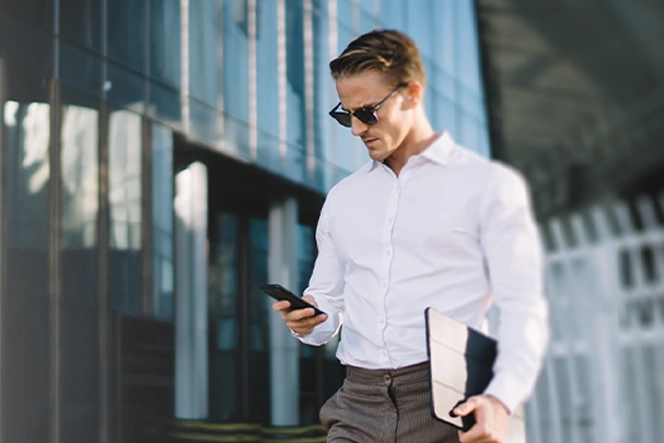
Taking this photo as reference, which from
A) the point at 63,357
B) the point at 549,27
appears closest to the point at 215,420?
the point at 63,357

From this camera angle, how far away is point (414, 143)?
213 centimetres

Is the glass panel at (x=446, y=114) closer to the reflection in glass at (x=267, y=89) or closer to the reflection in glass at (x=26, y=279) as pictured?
the reflection in glass at (x=267, y=89)

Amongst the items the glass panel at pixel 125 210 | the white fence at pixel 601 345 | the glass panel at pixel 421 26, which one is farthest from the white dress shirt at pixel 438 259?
the white fence at pixel 601 345

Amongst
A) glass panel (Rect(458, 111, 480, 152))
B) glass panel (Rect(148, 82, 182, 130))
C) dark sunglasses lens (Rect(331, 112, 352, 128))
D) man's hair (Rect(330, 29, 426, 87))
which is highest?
glass panel (Rect(458, 111, 480, 152))

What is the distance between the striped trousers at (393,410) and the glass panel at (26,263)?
4.14 ft

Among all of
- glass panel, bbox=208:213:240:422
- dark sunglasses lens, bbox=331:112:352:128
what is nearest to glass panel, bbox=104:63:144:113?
glass panel, bbox=208:213:240:422

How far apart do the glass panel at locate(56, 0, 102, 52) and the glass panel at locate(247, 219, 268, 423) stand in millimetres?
987

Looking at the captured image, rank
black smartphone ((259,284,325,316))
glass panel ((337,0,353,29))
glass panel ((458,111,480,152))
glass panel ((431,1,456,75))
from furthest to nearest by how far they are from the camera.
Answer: glass panel ((458,111,480,152)), glass panel ((431,1,456,75)), glass panel ((337,0,353,29)), black smartphone ((259,284,325,316))

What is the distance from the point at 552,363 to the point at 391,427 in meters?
4.19

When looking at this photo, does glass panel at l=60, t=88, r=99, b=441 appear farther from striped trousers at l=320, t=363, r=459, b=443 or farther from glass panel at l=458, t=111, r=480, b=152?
glass panel at l=458, t=111, r=480, b=152

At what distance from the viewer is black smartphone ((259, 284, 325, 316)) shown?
6.67 ft

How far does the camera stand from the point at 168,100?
11.8 ft

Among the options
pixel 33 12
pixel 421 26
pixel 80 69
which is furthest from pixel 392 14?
pixel 33 12

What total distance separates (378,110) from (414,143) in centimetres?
12
